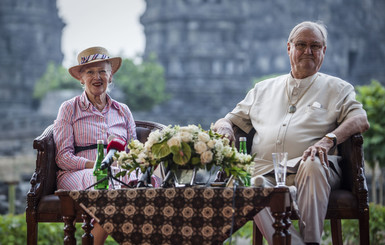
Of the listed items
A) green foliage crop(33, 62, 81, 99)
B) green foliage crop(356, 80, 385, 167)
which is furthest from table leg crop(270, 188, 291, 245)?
green foliage crop(33, 62, 81, 99)

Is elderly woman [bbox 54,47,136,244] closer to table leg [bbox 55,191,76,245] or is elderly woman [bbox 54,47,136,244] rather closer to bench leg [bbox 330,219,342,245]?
table leg [bbox 55,191,76,245]

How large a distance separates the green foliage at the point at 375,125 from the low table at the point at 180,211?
305 inches

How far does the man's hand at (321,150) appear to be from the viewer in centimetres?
451

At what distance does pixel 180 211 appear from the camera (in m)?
3.91

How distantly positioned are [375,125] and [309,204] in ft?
24.5

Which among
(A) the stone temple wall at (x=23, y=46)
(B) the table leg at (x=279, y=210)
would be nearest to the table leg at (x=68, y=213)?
(B) the table leg at (x=279, y=210)

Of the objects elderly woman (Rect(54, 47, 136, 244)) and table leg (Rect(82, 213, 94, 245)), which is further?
elderly woman (Rect(54, 47, 136, 244))

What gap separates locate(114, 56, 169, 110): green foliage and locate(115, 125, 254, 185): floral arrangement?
38.2 metres

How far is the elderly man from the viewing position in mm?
4496

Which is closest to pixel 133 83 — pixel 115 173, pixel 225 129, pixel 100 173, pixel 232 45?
pixel 232 45

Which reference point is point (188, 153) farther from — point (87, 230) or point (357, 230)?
point (357, 230)

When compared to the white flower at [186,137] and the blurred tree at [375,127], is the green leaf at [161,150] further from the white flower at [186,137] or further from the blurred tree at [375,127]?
the blurred tree at [375,127]

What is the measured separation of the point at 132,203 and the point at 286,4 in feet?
151

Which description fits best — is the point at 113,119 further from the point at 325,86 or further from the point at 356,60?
the point at 356,60
